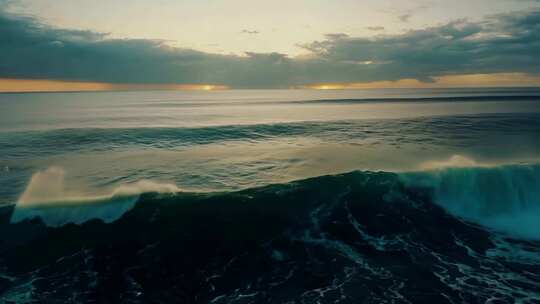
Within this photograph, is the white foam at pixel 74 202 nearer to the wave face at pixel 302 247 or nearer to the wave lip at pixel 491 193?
the wave face at pixel 302 247

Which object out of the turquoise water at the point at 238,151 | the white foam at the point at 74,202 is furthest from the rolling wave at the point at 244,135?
the white foam at the point at 74,202

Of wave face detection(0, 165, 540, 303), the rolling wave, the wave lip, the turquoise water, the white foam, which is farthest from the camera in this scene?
the rolling wave

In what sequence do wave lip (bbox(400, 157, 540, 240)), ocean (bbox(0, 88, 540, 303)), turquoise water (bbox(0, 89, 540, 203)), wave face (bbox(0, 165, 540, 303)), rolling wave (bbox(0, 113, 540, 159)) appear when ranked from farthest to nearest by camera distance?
rolling wave (bbox(0, 113, 540, 159)) < turquoise water (bbox(0, 89, 540, 203)) < wave lip (bbox(400, 157, 540, 240)) < ocean (bbox(0, 88, 540, 303)) < wave face (bbox(0, 165, 540, 303))

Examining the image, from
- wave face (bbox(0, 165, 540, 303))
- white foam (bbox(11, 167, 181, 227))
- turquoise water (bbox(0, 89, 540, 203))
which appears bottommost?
wave face (bbox(0, 165, 540, 303))

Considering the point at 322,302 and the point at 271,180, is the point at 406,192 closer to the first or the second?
the point at 271,180

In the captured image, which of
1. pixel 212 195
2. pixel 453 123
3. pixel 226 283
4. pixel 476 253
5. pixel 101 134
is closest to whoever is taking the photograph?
pixel 226 283

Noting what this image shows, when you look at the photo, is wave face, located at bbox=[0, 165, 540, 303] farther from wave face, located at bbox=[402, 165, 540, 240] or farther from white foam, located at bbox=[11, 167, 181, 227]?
white foam, located at bbox=[11, 167, 181, 227]

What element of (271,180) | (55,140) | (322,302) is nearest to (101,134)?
(55,140)

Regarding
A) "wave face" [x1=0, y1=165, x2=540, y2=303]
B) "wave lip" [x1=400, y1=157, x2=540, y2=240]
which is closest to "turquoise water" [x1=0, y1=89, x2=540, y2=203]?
"wave lip" [x1=400, y1=157, x2=540, y2=240]
